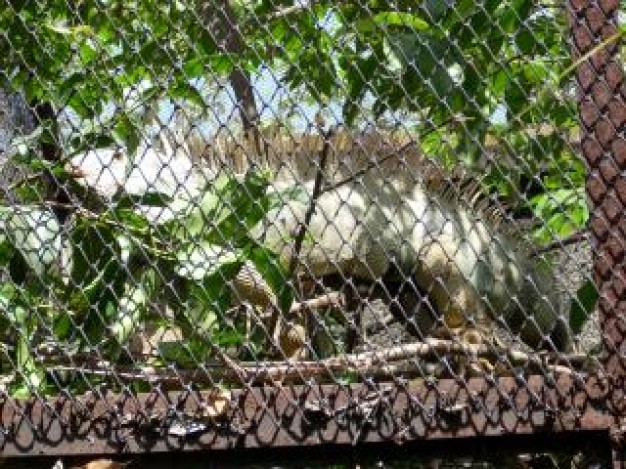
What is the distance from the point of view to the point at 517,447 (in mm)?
1714

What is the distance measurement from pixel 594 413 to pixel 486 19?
2.26 feet

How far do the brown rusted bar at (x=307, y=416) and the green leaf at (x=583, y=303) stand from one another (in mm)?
130

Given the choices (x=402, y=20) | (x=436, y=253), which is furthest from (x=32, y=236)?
(x=436, y=253)

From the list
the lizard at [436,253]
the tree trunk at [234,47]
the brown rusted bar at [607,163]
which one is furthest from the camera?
the lizard at [436,253]

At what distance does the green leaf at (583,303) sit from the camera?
68.7 inches

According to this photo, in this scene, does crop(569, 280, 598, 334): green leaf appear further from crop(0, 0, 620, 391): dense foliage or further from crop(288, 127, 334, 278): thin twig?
crop(288, 127, 334, 278): thin twig

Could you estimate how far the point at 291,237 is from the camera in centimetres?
222

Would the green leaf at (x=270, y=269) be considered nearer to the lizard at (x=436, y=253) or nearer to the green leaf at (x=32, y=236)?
the green leaf at (x=32, y=236)

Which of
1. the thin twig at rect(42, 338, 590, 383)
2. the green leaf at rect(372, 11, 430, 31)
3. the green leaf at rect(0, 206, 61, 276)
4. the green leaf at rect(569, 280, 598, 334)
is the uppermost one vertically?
the green leaf at rect(372, 11, 430, 31)

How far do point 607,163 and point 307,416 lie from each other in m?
0.62

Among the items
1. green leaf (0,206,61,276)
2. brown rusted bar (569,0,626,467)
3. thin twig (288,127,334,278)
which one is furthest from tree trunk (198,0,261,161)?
brown rusted bar (569,0,626,467)

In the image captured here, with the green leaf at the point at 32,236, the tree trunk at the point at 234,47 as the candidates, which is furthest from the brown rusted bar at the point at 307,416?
the tree trunk at the point at 234,47

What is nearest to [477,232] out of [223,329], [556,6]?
[556,6]

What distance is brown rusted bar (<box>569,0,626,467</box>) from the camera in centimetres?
167
